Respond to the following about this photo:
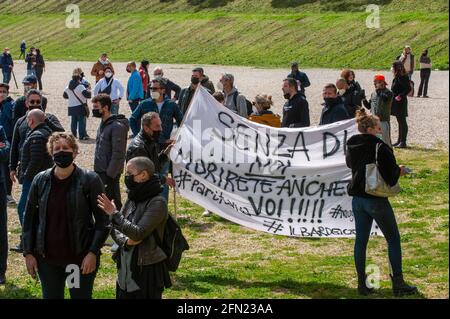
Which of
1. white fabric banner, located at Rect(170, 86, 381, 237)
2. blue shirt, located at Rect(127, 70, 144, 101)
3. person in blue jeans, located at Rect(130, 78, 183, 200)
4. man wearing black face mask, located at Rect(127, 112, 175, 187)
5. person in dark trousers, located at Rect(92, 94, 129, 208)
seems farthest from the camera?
blue shirt, located at Rect(127, 70, 144, 101)

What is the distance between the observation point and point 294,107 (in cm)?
1296

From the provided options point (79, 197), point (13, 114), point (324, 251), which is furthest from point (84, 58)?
point (79, 197)

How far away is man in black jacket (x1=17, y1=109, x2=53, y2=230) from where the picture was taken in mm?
10562

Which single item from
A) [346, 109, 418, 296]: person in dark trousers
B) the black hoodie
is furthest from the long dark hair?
the black hoodie

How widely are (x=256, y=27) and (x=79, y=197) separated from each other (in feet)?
Result: 153

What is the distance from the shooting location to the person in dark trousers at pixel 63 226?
738 centimetres

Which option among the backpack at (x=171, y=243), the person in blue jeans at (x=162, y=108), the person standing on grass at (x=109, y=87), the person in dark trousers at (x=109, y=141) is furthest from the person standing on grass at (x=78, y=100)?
the backpack at (x=171, y=243)

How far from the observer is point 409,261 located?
1059 centimetres

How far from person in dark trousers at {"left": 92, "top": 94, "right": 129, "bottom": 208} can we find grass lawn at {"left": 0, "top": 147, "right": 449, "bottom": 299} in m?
1.04

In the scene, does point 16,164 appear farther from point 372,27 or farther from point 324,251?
point 372,27

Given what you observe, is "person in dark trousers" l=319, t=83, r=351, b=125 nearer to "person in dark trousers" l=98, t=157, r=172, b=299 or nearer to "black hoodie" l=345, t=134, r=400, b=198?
"black hoodie" l=345, t=134, r=400, b=198

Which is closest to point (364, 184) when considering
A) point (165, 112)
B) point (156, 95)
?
point (165, 112)

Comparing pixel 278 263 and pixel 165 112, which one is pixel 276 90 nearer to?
pixel 165 112

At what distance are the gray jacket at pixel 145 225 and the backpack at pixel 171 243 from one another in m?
0.05
